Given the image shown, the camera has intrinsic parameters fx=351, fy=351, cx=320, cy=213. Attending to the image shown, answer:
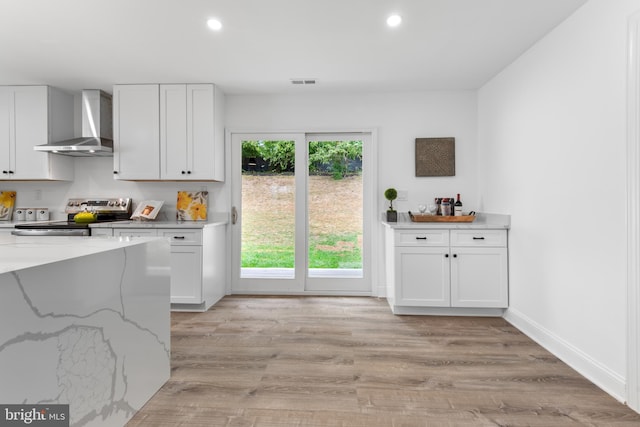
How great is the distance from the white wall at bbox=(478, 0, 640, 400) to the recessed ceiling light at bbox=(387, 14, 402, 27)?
116cm

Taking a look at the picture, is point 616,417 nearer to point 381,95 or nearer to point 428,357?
point 428,357

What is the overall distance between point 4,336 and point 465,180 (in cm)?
400

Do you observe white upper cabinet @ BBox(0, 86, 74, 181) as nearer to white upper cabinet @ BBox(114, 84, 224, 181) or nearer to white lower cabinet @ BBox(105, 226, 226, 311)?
white upper cabinet @ BBox(114, 84, 224, 181)

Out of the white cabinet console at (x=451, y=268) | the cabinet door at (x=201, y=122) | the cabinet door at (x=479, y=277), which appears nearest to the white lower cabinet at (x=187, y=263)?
the cabinet door at (x=201, y=122)

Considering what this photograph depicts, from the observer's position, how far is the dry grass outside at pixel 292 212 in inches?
163

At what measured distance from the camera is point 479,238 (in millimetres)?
3318

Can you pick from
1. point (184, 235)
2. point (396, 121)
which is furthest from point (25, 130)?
point (396, 121)

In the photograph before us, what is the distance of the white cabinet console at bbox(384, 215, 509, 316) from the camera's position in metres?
3.30

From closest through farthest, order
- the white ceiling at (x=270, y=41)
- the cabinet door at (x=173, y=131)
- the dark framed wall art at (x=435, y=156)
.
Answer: the white ceiling at (x=270, y=41) < the cabinet door at (x=173, y=131) < the dark framed wall art at (x=435, y=156)

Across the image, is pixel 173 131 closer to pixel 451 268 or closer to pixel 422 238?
pixel 422 238

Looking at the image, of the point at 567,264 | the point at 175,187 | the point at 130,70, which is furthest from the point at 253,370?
A: the point at 130,70

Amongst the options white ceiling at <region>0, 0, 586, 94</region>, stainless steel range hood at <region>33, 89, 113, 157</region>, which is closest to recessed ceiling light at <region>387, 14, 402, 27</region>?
white ceiling at <region>0, 0, 586, 94</region>

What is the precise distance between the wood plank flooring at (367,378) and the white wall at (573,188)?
26cm

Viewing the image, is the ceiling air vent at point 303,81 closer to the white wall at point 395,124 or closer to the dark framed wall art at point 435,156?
the white wall at point 395,124
